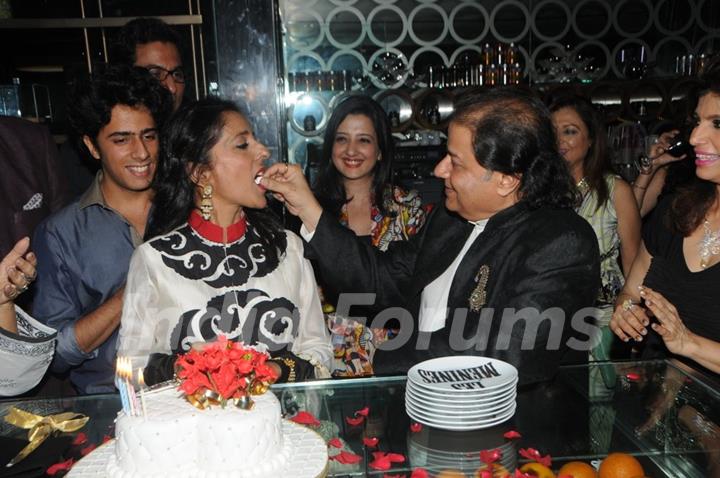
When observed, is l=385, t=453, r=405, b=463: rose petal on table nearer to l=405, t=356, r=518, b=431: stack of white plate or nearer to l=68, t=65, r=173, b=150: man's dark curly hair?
l=405, t=356, r=518, b=431: stack of white plate


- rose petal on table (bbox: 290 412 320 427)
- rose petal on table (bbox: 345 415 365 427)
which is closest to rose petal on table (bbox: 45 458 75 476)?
rose petal on table (bbox: 290 412 320 427)

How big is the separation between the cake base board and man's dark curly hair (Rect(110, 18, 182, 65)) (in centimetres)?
211

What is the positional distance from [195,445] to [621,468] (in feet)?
2.95

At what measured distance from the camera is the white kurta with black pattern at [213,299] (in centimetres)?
212

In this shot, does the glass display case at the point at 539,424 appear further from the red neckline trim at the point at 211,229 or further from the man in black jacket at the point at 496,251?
the red neckline trim at the point at 211,229

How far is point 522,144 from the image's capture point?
6.59ft

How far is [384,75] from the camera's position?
17.4ft

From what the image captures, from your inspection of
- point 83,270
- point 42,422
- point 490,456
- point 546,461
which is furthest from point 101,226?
point 546,461

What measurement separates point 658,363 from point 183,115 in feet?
5.93

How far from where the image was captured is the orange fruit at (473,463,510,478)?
54.3 inches

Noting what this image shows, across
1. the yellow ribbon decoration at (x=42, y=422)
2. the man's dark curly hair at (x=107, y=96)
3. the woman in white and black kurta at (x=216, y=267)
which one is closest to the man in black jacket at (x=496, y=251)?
the woman in white and black kurta at (x=216, y=267)

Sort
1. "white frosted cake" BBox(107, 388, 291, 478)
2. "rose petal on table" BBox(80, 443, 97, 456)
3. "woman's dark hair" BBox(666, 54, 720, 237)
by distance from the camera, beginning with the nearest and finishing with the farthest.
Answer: "white frosted cake" BBox(107, 388, 291, 478) < "rose petal on table" BBox(80, 443, 97, 456) < "woman's dark hair" BBox(666, 54, 720, 237)

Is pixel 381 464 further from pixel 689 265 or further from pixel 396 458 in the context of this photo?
pixel 689 265

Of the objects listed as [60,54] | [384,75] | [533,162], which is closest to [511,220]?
[533,162]
